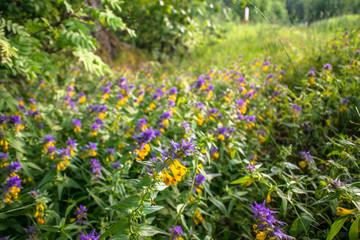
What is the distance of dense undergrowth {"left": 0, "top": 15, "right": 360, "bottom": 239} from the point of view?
135 cm

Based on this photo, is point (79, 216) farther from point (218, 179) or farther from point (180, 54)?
point (180, 54)

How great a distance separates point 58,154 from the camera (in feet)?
6.42

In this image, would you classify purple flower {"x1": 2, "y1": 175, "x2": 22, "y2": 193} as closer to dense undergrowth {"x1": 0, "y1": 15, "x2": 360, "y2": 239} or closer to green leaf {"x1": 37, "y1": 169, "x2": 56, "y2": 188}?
dense undergrowth {"x1": 0, "y1": 15, "x2": 360, "y2": 239}

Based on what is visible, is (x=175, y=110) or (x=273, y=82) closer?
(x=175, y=110)

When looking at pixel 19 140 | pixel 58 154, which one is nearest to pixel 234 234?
pixel 58 154

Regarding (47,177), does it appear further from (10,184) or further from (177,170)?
(177,170)

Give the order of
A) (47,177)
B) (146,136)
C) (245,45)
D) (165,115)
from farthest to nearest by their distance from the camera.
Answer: (245,45) < (165,115) < (47,177) < (146,136)

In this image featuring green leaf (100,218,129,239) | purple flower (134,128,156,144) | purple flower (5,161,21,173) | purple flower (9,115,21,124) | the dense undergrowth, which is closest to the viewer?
green leaf (100,218,129,239)

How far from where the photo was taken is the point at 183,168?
1.17 meters

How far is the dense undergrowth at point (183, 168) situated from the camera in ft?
4.43

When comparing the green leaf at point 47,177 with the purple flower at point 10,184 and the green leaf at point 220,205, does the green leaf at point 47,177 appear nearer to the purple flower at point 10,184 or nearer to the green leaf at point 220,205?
the purple flower at point 10,184

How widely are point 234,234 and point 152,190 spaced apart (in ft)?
3.65

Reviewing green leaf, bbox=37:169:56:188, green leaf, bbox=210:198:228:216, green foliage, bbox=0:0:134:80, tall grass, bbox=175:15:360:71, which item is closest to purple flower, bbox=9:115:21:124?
green foliage, bbox=0:0:134:80

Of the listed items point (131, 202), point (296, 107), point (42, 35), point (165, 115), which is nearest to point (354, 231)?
point (131, 202)
